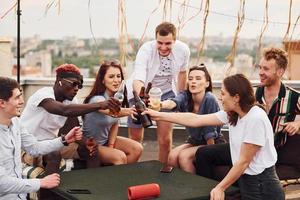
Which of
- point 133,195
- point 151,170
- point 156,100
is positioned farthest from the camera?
point 156,100

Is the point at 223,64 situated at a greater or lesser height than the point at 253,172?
greater

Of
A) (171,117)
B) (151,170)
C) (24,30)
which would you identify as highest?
(24,30)

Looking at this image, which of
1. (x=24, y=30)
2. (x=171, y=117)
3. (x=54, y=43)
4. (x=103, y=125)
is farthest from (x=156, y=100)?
(x=54, y=43)

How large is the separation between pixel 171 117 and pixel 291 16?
2.28 metres

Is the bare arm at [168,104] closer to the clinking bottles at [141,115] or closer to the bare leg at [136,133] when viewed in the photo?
the clinking bottles at [141,115]

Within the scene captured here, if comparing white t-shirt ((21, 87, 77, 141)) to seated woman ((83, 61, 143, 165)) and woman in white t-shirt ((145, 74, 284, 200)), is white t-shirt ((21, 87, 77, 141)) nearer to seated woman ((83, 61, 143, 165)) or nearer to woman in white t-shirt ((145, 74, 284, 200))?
seated woman ((83, 61, 143, 165))

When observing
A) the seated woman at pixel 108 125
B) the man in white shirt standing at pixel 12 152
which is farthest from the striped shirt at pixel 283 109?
the man in white shirt standing at pixel 12 152

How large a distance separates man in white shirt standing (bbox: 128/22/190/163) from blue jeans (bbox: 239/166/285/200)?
52.1 inches

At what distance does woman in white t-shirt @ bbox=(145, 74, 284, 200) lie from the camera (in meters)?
3.06

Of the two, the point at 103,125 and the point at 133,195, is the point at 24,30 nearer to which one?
the point at 103,125

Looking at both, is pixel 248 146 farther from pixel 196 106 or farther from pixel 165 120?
pixel 196 106

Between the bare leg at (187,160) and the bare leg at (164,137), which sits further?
the bare leg at (164,137)

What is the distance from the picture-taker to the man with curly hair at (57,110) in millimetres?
3576

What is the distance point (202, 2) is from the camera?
18.2 feet
